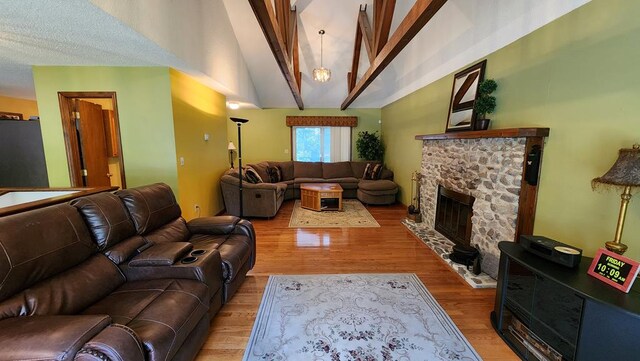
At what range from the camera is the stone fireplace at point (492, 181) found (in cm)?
237

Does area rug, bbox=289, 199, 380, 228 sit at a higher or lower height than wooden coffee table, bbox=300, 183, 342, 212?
lower

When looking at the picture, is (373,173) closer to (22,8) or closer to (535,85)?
(535,85)

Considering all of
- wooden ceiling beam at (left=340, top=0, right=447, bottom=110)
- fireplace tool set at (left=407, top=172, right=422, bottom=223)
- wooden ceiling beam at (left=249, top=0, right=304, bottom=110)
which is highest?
wooden ceiling beam at (left=249, top=0, right=304, bottom=110)

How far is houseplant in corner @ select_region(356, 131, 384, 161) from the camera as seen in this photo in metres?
7.09

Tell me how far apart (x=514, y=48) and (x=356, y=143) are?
5.06 meters

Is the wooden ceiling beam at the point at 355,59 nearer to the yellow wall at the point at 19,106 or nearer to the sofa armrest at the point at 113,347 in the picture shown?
the sofa armrest at the point at 113,347

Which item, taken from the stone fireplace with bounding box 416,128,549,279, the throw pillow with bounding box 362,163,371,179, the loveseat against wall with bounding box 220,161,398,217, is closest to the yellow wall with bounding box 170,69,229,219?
the loveseat against wall with bounding box 220,161,398,217

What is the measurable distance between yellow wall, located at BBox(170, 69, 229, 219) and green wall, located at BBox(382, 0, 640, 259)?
394cm

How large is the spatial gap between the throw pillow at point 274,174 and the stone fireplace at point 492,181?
399cm

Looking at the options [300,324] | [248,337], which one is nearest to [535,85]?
[300,324]

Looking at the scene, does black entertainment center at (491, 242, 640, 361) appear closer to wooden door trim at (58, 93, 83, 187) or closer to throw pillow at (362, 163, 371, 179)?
throw pillow at (362, 163, 371, 179)

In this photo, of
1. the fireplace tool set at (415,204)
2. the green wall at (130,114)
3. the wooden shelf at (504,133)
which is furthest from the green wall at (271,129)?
the wooden shelf at (504,133)

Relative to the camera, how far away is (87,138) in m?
3.47

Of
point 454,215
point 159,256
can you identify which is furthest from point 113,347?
point 454,215
